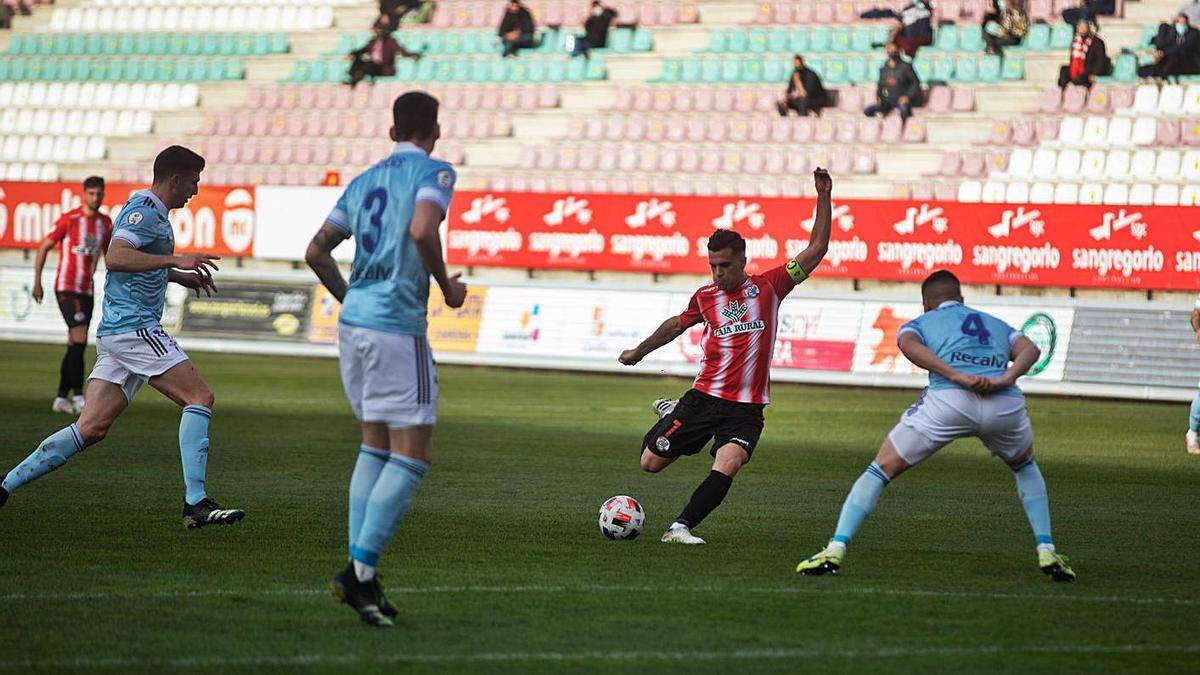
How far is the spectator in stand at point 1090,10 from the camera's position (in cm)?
2883

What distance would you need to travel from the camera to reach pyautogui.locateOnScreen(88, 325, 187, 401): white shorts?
9.14 metres

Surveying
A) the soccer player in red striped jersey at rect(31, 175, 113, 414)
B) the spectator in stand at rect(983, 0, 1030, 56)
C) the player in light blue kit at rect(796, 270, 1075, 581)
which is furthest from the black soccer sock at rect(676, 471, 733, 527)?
the spectator in stand at rect(983, 0, 1030, 56)

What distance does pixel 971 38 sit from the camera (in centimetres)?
3017

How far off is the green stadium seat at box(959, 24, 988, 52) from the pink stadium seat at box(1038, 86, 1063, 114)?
6.95 ft

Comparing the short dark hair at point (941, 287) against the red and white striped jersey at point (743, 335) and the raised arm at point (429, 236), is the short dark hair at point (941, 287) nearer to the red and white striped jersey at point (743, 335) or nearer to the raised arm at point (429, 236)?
the red and white striped jersey at point (743, 335)

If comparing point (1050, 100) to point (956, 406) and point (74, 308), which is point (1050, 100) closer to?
point (74, 308)

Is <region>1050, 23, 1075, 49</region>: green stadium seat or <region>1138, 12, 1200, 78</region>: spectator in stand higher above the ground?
<region>1050, 23, 1075, 49</region>: green stadium seat

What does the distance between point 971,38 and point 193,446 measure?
77.7 ft

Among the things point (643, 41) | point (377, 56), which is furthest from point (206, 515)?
point (377, 56)

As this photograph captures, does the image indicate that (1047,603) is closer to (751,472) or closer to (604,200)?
(751,472)

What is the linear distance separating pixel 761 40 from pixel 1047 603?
25.7m

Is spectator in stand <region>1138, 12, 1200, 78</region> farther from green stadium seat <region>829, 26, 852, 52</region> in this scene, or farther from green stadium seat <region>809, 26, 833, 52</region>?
green stadium seat <region>809, 26, 833, 52</region>

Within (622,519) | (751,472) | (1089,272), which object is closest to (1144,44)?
(1089,272)

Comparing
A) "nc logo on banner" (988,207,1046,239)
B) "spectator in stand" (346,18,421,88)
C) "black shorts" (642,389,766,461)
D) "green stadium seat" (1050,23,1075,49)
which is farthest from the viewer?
"spectator in stand" (346,18,421,88)
